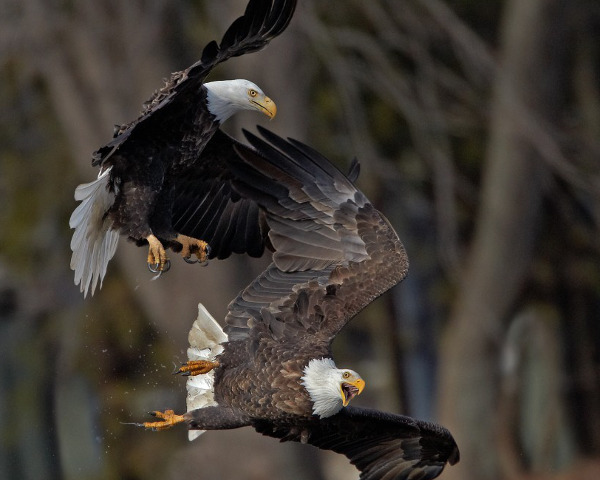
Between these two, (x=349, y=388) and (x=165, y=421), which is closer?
(x=349, y=388)

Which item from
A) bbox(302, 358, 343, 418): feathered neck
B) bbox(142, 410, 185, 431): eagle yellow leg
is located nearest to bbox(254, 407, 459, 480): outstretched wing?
bbox(302, 358, 343, 418): feathered neck

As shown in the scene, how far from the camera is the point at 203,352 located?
698 centimetres

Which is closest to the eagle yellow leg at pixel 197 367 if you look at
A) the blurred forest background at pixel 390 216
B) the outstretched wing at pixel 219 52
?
the outstretched wing at pixel 219 52

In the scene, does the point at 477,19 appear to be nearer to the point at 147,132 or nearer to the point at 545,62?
the point at 545,62

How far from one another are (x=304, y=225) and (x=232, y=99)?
0.71 metres

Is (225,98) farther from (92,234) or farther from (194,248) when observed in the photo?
(92,234)

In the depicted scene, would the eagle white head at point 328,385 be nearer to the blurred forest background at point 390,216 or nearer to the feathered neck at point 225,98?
the feathered neck at point 225,98

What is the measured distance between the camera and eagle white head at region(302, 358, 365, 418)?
6.27 m

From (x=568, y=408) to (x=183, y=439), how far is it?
4.29 metres

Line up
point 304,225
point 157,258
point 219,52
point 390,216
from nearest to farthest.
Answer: point 219,52, point 157,258, point 304,225, point 390,216

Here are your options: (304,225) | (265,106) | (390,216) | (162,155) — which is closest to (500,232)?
(390,216)

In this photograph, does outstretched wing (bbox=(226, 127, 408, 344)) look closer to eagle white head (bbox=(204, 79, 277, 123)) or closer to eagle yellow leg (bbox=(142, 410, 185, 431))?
eagle white head (bbox=(204, 79, 277, 123))

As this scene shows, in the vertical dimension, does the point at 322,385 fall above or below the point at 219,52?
below

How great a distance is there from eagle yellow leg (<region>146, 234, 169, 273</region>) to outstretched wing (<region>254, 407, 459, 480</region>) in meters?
0.83
